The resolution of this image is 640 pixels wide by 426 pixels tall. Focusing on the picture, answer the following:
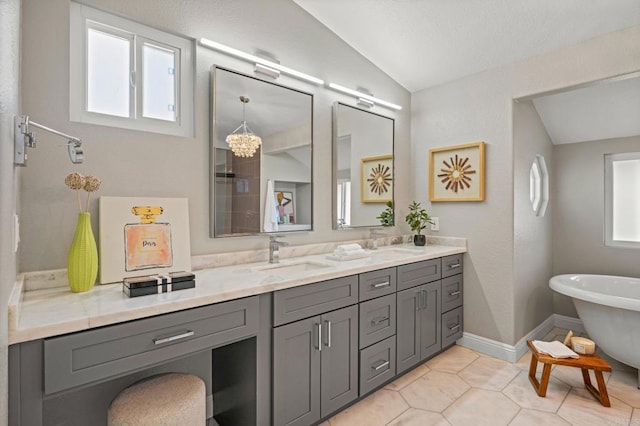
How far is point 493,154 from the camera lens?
9.71ft

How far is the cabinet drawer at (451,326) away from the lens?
2.89 metres

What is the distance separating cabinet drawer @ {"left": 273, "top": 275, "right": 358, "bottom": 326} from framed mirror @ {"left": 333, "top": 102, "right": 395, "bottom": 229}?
2.78 ft

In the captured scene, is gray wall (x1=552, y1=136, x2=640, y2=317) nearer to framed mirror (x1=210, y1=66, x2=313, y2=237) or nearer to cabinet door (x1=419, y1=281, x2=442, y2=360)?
cabinet door (x1=419, y1=281, x2=442, y2=360)

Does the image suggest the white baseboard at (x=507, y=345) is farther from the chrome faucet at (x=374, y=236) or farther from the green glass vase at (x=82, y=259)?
the green glass vase at (x=82, y=259)

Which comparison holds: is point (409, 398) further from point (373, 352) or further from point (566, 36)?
point (566, 36)

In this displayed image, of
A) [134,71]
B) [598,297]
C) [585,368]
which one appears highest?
[134,71]

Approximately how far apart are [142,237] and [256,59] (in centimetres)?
135

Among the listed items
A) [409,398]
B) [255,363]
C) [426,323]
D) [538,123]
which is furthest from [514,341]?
[255,363]

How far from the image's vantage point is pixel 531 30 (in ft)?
8.15

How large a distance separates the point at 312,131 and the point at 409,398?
2012mm

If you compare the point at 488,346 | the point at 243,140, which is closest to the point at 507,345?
the point at 488,346

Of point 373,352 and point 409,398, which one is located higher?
point 373,352

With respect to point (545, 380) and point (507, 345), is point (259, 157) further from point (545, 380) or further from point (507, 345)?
point (507, 345)

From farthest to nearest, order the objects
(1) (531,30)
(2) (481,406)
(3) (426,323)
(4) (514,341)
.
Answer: (4) (514,341), (3) (426,323), (1) (531,30), (2) (481,406)
